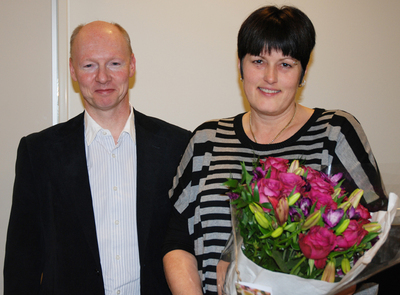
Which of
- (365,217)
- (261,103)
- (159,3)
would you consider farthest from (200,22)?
(365,217)

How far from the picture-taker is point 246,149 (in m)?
1.66

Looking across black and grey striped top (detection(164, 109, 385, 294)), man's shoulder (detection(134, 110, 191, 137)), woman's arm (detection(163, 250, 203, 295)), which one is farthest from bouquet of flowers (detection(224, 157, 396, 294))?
man's shoulder (detection(134, 110, 191, 137))

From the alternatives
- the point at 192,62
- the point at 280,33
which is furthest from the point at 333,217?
the point at 192,62

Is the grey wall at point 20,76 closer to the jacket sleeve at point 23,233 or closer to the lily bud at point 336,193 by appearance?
the jacket sleeve at point 23,233

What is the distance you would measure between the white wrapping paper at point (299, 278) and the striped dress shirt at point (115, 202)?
3.01 feet

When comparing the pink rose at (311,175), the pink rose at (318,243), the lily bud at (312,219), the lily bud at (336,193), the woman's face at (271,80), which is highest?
the woman's face at (271,80)

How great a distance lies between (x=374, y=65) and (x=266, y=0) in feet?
3.12

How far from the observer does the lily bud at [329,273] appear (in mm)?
939

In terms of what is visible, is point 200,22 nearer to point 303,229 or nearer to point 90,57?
point 90,57

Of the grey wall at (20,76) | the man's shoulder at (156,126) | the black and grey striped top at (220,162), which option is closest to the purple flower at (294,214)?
the black and grey striped top at (220,162)

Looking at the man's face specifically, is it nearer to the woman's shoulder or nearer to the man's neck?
the man's neck

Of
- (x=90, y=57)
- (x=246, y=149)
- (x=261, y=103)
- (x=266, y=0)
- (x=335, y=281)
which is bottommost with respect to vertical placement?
(x=335, y=281)

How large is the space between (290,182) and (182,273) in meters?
0.73

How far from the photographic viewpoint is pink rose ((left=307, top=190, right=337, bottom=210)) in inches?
38.2
